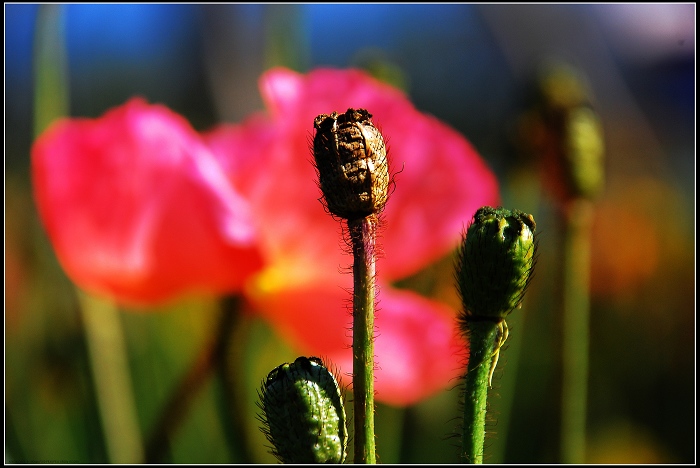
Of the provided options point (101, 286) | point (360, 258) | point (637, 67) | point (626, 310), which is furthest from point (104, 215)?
point (637, 67)

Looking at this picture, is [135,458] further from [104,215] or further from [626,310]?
[626,310]

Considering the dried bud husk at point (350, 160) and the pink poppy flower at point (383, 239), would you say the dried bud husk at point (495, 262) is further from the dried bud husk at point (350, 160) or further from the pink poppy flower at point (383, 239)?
the pink poppy flower at point (383, 239)

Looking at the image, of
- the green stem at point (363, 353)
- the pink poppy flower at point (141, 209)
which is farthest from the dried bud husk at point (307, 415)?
the pink poppy flower at point (141, 209)

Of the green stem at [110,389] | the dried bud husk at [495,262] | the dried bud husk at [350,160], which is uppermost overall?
the dried bud husk at [350,160]

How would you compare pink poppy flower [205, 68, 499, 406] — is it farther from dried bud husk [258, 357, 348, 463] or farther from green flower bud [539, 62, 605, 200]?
dried bud husk [258, 357, 348, 463]

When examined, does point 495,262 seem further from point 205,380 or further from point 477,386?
point 205,380

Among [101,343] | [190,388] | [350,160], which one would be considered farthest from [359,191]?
[101,343]
